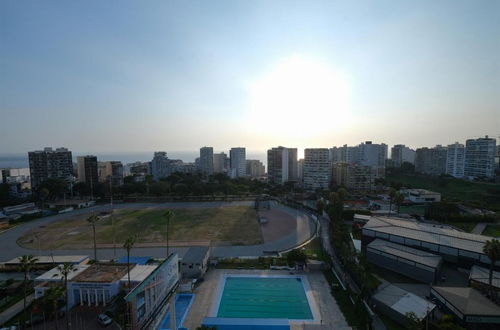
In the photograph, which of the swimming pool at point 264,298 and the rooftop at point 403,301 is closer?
the rooftop at point 403,301

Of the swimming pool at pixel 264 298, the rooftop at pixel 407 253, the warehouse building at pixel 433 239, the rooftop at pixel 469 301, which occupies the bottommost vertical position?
the swimming pool at pixel 264 298

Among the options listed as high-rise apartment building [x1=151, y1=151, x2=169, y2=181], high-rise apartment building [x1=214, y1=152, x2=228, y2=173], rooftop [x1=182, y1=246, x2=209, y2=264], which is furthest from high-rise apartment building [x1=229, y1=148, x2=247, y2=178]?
rooftop [x1=182, y1=246, x2=209, y2=264]

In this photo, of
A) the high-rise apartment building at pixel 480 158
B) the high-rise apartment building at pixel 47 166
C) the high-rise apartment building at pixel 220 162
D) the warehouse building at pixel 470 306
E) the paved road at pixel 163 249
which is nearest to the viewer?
the warehouse building at pixel 470 306

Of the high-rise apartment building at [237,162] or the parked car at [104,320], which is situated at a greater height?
the high-rise apartment building at [237,162]

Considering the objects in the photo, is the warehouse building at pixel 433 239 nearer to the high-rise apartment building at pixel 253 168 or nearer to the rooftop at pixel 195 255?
the rooftop at pixel 195 255

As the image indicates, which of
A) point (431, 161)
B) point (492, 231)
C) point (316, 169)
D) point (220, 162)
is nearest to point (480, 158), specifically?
point (431, 161)

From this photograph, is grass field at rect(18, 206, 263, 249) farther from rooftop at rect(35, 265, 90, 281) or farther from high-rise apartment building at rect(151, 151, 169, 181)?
high-rise apartment building at rect(151, 151, 169, 181)

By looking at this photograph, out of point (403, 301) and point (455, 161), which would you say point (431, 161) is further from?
point (403, 301)

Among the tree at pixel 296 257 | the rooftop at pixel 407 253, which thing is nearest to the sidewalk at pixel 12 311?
the tree at pixel 296 257
